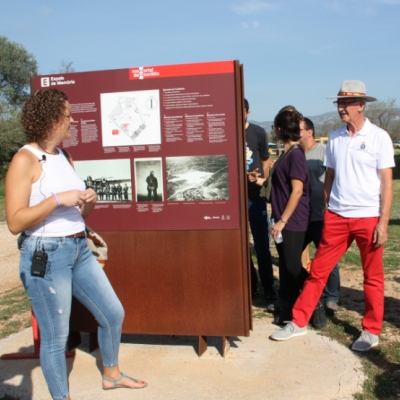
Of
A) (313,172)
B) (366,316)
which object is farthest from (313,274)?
(313,172)

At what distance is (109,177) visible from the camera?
3828 millimetres

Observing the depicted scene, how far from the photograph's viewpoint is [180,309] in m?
3.81

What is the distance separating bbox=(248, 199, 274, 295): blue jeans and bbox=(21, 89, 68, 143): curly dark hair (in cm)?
269

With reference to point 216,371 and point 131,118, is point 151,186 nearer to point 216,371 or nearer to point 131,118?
point 131,118

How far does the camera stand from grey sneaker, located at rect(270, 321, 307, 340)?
4.16 metres

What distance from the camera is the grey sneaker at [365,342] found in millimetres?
3932

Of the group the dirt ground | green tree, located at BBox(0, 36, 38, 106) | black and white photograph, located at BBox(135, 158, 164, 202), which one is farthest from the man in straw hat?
green tree, located at BBox(0, 36, 38, 106)

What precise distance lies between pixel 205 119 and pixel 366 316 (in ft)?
6.48

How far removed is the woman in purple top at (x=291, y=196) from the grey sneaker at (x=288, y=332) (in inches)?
16.5

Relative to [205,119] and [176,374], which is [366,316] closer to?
[176,374]

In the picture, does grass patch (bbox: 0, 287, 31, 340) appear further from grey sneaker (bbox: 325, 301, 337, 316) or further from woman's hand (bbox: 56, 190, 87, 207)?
grey sneaker (bbox: 325, 301, 337, 316)

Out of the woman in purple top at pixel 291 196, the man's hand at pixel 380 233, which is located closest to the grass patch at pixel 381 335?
the woman in purple top at pixel 291 196

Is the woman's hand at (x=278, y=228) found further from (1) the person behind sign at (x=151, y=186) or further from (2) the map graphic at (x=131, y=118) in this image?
(2) the map graphic at (x=131, y=118)

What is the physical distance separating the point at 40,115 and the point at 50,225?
0.61m
